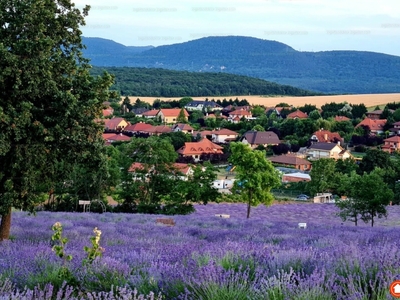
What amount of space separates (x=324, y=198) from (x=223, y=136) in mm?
60681

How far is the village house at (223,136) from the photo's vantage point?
375 feet

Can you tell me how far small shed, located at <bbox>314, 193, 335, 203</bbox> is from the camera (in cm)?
5615

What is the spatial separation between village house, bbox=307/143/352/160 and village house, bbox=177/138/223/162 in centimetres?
1793

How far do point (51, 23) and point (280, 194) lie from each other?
51371 mm

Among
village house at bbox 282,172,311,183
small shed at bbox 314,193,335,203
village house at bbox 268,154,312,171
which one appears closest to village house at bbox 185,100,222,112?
village house at bbox 268,154,312,171

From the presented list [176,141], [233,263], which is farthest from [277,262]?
[176,141]

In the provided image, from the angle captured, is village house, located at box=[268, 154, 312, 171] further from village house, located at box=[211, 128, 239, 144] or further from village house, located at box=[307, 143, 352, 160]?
village house, located at box=[211, 128, 239, 144]

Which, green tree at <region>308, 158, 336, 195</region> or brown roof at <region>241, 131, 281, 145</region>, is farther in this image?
brown roof at <region>241, 131, 281, 145</region>

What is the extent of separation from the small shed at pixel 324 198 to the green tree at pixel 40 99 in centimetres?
4849

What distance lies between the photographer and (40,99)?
32.4 ft

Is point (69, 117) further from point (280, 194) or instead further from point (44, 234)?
point (280, 194)

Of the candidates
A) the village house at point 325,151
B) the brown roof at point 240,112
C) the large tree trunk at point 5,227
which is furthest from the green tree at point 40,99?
the brown roof at point 240,112

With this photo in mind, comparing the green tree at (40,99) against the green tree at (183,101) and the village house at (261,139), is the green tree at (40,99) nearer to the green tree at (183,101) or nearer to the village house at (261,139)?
the village house at (261,139)

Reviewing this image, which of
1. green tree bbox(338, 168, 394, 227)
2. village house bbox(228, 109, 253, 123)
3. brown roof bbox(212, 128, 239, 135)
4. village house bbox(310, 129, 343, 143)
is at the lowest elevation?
brown roof bbox(212, 128, 239, 135)
